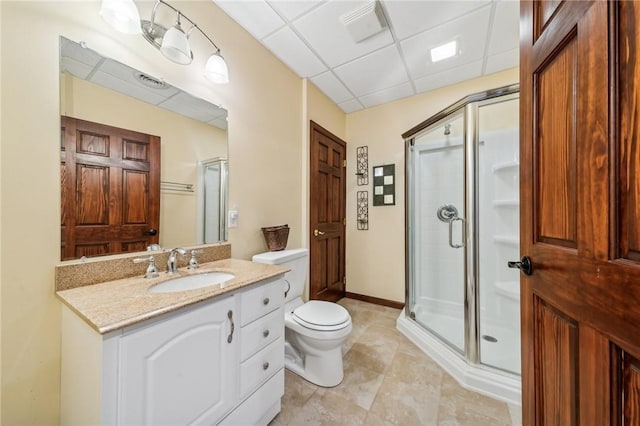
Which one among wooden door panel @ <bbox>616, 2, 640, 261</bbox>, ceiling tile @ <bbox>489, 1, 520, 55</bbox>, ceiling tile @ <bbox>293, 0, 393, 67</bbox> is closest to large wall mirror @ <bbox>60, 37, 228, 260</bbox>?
ceiling tile @ <bbox>293, 0, 393, 67</bbox>

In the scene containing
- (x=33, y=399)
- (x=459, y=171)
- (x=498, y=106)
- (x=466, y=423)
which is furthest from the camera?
(x=459, y=171)

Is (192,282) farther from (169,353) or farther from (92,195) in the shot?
(92,195)

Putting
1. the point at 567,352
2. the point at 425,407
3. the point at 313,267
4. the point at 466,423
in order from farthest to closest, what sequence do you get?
the point at 313,267
the point at 425,407
the point at 466,423
the point at 567,352

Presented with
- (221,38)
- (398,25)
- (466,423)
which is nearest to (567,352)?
(466,423)

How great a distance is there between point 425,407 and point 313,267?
143 centimetres

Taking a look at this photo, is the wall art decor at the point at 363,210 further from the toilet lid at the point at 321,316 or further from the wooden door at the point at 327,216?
the toilet lid at the point at 321,316

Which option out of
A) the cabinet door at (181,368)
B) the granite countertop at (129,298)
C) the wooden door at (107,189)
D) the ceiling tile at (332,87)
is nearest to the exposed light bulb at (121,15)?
the wooden door at (107,189)

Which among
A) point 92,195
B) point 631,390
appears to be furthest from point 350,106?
point 631,390

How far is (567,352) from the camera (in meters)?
0.64

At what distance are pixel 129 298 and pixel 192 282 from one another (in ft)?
1.28

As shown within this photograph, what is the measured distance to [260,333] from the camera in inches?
47.9

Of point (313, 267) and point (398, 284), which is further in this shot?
point (398, 284)

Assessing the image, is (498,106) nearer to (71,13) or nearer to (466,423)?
(466,423)

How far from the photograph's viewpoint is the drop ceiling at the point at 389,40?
1.59 meters
